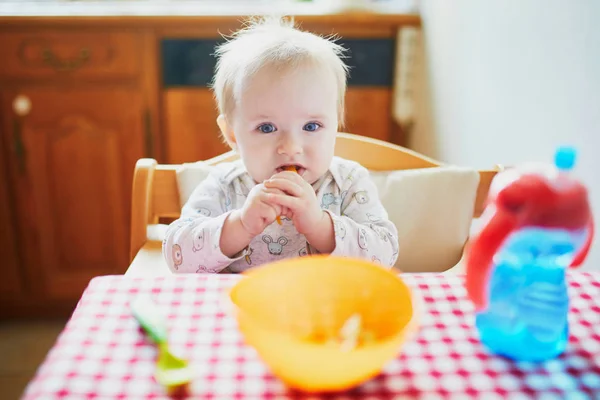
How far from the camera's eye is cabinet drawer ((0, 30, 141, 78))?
187 centimetres

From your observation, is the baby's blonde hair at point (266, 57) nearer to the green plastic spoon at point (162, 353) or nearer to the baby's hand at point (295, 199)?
the baby's hand at point (295, 199)

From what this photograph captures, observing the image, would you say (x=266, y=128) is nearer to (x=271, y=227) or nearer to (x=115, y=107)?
(x=271, y=227)

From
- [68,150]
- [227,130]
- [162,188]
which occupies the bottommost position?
[68,150]

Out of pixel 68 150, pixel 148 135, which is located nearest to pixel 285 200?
pixel 148 135

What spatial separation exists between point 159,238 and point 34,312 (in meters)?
1.27

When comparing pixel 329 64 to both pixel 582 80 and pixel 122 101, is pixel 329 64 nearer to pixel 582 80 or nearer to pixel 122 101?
pixel 582 80

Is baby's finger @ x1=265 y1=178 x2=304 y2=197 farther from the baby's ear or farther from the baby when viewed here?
the baby's ear

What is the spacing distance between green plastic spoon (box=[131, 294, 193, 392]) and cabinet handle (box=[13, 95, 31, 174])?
1.55 meters

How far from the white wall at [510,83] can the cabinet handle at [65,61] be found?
45.1 inches

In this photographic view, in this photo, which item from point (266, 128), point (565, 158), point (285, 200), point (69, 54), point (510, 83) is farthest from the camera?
point (69, 54)

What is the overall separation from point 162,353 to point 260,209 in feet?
1.01

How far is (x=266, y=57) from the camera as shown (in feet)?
2.95

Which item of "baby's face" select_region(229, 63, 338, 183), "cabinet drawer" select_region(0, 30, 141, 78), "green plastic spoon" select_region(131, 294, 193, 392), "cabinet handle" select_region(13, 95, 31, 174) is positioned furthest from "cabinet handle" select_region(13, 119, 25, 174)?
"green plastic spoon" select_region(131, 294, 193, 392)

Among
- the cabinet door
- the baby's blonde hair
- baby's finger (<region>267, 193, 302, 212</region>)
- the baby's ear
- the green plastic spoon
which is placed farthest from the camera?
the cabinet door
